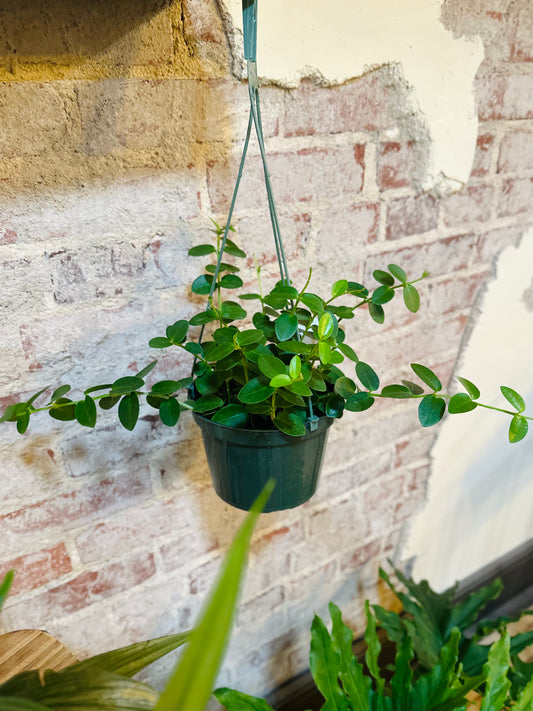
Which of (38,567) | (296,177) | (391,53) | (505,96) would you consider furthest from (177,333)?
(505,96)

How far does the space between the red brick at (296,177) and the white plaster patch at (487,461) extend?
0.45 m

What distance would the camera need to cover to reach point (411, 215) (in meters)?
0.91

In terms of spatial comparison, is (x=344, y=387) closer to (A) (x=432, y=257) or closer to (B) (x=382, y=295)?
(B) (x=382, y=295)

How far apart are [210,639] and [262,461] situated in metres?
0.37

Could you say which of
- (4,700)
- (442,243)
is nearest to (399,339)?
(442,243)

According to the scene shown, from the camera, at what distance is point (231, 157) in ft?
2.35

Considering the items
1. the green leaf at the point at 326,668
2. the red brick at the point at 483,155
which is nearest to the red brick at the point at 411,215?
the red brick at the point at 483,155

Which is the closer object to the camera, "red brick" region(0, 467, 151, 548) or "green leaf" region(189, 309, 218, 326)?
"green leaf" region(189, 309, 218, 326)

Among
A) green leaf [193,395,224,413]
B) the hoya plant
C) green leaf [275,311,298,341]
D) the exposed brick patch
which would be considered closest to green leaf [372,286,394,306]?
the hoya plant

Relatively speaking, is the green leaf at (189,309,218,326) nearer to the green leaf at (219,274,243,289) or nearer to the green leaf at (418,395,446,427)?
the green leaf at (219,274,243,289)

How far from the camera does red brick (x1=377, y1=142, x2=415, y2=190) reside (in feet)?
2.77

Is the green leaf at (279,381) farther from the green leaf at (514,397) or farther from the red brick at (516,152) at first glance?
the red brick at (516,152)

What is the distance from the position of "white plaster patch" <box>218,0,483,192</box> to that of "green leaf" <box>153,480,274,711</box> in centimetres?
66

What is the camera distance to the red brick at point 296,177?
Answer: 726 millimetres
